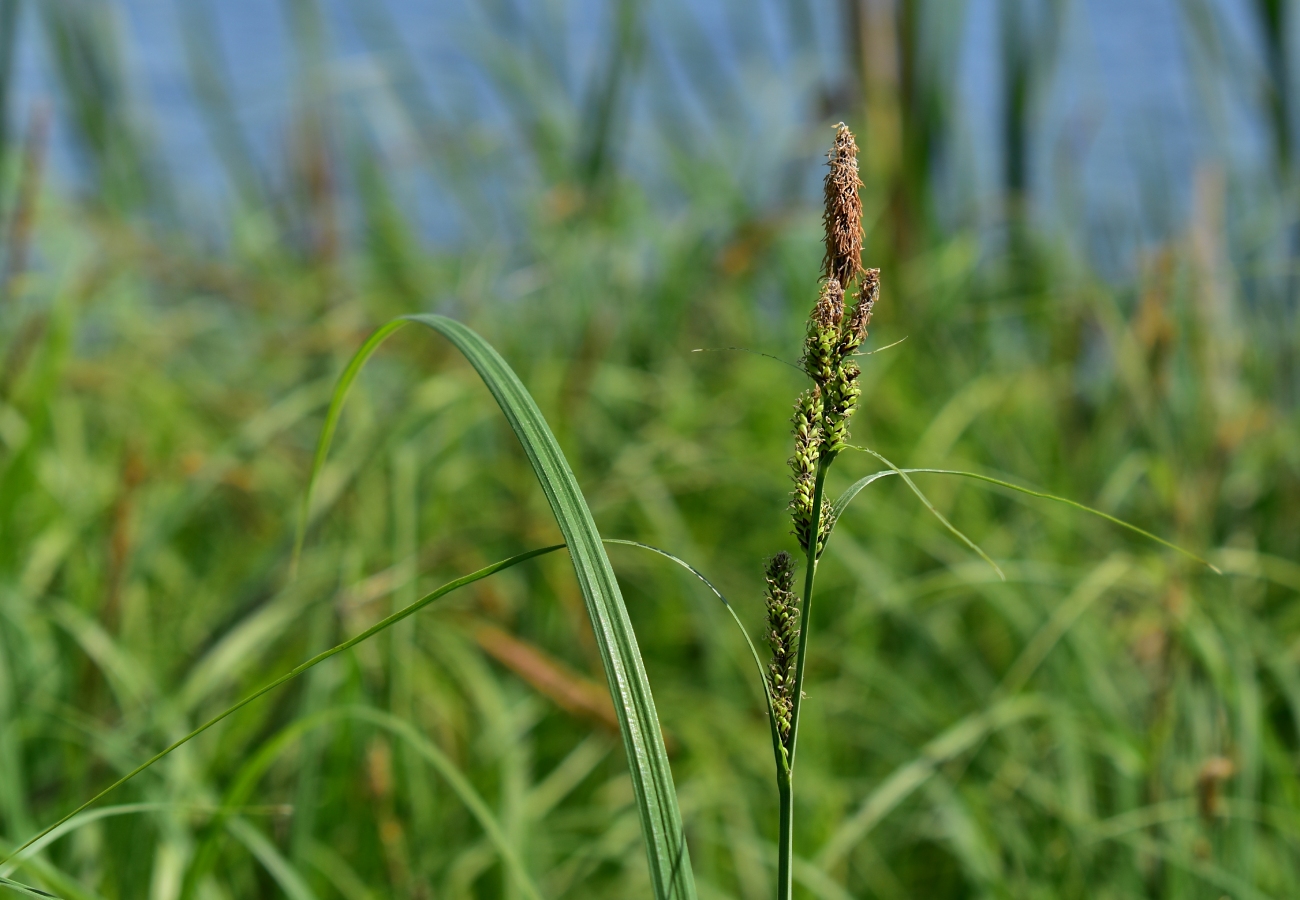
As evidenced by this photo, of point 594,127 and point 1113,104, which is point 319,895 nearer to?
point 594,127

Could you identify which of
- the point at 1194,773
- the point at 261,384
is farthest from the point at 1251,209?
the point at 261,384

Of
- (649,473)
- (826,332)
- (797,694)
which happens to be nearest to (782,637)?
(797,694)

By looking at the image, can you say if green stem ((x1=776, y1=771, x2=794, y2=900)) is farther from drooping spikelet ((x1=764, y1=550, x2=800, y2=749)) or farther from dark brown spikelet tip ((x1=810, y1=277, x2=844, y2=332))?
Result: dark brown spikelet tip ((x1=810, y1=277, x2=844, y2=332))

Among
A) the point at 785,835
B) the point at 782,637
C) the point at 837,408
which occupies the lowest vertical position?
the point at 785,835

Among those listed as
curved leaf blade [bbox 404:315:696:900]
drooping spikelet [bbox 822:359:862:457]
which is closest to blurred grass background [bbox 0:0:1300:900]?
curved leaf blade [bbox 404:315:696:900]

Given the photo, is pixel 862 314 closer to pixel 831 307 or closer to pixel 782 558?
pixel 831 307
